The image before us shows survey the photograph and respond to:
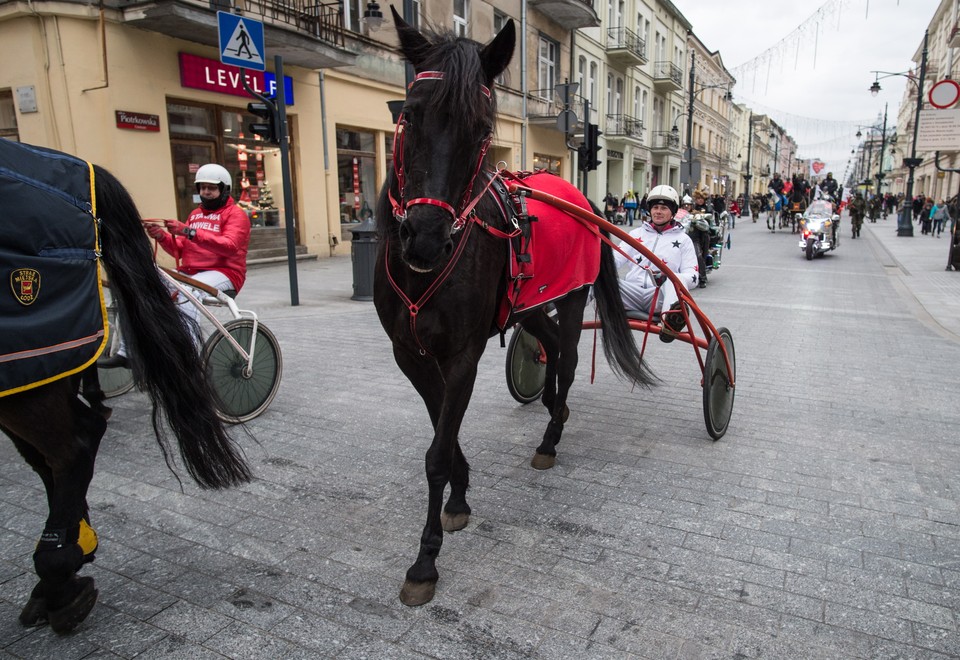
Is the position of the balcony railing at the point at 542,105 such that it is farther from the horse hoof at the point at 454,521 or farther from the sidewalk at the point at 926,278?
the horse hoof at the point at 454,521

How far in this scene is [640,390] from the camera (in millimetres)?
5555

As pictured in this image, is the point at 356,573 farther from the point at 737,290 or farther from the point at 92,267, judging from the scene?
the point at 737,290

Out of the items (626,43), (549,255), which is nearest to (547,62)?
(626,43)

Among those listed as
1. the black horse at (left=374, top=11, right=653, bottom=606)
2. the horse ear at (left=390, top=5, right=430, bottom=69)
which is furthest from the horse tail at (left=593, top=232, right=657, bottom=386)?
the horse ear at (left=390, top=5, right=430, bottom=69)

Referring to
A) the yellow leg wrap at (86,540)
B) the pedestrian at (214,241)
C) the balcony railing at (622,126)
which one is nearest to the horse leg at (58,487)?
the yellow leg wrap at (86,540)

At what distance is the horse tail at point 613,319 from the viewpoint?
15.2 ft

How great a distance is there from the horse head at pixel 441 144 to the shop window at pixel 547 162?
78.9ft

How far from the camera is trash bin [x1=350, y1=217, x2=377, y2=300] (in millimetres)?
9500

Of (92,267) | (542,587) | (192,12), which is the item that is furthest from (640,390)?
(192,12)

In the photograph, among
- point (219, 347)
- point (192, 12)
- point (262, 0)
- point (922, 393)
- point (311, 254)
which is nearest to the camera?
point (219, 347)

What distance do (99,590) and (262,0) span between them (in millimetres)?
13576

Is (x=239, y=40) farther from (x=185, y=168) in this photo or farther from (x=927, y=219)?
(x=927, y=219)

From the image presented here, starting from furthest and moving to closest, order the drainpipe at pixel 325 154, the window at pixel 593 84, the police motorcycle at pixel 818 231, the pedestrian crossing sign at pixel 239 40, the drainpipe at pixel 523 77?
the window at pixel 593 84
the drainpipe at pixel 523 77
the police motorcycle at pixel 818 231
the drainpipe at pixel 325 154
the pedestrian crossing sign at pixel 239 40

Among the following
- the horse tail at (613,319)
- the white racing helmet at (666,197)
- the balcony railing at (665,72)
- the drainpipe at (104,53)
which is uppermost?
the balcony railing at (665,72)
